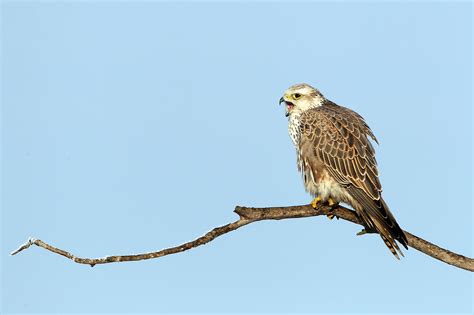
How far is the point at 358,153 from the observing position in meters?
6.73

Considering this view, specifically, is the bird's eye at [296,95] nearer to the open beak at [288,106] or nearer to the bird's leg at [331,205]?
the open beak at [288,106]

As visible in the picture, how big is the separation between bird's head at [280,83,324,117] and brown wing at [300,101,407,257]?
6.4 inches

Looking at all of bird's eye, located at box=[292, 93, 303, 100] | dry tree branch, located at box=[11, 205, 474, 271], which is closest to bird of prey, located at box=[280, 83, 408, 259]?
bird's eye, located at box=[292, 93, 303, 100]

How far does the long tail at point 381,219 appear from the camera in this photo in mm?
5824

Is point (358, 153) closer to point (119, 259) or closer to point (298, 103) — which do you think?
point (298, 103)

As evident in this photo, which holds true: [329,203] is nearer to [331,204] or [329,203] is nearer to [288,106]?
[331,204]

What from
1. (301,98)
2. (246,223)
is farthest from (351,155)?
(246,223)

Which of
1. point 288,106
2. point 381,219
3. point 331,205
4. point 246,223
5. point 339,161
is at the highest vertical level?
point 288,106

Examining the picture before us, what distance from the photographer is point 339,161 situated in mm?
6699

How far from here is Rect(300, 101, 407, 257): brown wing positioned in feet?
20.3

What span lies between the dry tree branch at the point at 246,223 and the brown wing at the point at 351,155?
304 mm

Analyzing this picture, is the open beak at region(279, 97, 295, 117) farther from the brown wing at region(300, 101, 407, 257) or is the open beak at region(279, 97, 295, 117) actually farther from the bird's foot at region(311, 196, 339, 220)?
the bird's foot at region(311, 196, 339, 220)

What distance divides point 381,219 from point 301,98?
2.07m

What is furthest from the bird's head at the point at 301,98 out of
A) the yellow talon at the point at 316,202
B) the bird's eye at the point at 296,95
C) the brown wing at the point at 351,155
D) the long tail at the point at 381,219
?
the long tail at the point at 381,219
